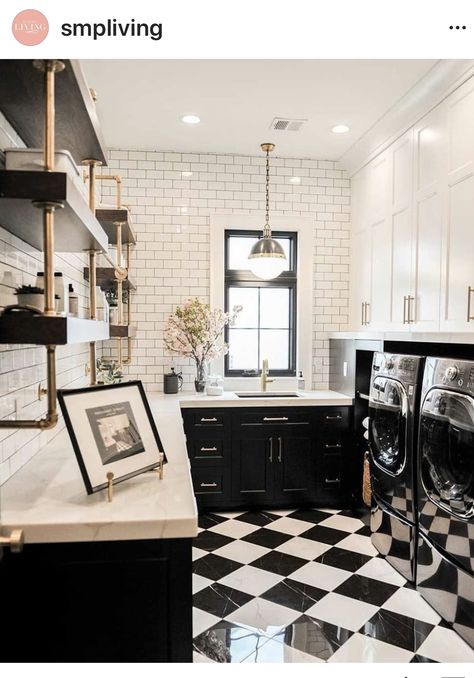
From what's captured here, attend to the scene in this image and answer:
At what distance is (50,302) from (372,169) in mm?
3344

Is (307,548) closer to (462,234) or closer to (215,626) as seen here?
(215,626)

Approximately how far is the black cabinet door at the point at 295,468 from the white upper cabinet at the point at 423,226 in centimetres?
108

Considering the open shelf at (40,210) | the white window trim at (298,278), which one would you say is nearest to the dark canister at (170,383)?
the white window trim at (298,278)

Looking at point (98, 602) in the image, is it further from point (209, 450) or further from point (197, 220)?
point (197, 220)

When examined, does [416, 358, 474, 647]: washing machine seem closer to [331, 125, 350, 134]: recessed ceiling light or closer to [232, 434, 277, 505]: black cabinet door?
[232, 434, 277, 505]: black cabinet door

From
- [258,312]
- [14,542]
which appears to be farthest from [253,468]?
[14,542]

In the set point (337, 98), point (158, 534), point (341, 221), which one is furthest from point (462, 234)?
point (158, 534)

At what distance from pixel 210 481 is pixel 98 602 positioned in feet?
8.23

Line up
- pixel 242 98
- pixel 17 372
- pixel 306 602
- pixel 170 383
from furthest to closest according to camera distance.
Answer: pixel 170 383 → pixel 242 98 → pixel 306 602 → pixel 17 372

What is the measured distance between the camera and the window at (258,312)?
4.45 m

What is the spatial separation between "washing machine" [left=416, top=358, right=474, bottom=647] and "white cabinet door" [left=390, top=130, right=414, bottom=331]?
89 centimetres

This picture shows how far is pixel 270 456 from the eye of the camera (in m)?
3.83

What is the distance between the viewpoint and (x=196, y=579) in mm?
2773
